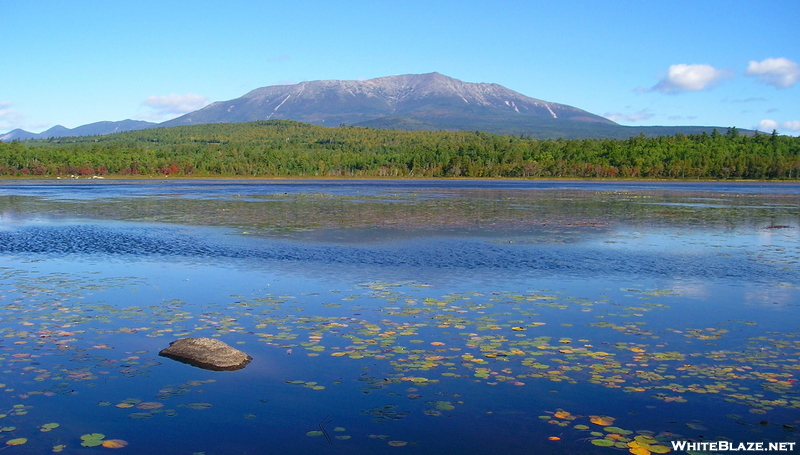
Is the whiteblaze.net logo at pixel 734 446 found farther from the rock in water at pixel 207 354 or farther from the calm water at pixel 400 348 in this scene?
the rock in water at pixel 207 354

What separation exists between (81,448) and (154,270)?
13111 millimetres

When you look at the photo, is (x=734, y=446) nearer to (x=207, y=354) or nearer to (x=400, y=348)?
(x=400, y=348)

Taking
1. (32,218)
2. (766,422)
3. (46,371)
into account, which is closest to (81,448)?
(46,371)

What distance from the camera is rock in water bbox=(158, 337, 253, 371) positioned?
10.6 meters

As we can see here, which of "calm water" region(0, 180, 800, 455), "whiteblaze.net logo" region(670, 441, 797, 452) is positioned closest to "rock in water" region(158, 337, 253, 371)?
"calm water" region(0, 180, 800, 455)

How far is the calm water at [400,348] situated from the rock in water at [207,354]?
0.24 meters

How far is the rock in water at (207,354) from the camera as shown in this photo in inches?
417

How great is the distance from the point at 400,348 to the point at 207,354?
3.17 meters

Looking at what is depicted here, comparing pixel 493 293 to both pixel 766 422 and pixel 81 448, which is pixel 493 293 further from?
pixel 81 448

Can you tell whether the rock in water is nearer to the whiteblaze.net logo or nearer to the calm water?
the calm water

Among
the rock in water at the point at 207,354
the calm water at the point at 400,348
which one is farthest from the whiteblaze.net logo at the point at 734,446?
the rock in water at the point at 207,354

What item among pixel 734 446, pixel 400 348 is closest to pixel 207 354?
pixel 400 348

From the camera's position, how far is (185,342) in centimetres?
1120

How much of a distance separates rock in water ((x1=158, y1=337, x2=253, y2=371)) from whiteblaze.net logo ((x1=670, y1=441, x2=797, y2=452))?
639cm
